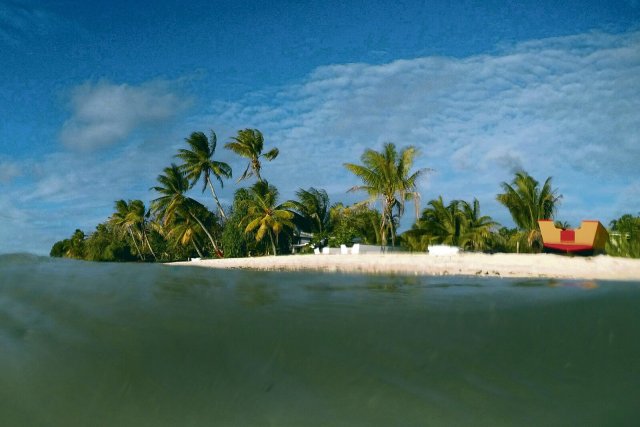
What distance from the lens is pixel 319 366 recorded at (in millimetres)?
2291

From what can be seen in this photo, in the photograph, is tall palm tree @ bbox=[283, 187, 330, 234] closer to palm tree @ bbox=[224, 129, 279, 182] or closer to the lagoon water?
palm tree @ bbox=[224, 129, 279, 182]

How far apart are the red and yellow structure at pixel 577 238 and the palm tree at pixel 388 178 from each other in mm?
6375

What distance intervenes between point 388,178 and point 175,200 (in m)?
18.0

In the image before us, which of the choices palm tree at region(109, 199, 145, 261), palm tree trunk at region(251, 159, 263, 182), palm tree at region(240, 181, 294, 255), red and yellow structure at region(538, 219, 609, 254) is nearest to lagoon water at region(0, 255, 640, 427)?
red and yellow structure at region(538, 219, 609, 254)

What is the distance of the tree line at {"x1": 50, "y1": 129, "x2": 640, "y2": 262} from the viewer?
2206 centimetres

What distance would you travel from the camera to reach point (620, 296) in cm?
532

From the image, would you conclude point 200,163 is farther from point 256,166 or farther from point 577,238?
point 577,238

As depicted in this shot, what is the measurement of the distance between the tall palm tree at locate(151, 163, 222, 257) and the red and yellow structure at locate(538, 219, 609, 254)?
73.0 ft

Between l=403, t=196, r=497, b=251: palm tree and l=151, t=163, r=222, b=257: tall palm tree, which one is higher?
l=151, t=163, r=222, b=257: tall palm tree

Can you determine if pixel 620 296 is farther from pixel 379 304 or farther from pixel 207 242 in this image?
pixel 207 242

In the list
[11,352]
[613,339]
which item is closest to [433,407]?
[613,339]

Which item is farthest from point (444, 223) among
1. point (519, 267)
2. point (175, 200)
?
point (175, 200)

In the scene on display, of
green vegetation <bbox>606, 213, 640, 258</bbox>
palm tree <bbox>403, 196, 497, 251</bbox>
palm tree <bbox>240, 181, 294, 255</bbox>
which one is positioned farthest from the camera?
palm tree <bbox>240, 181, 294, 255</bbox>

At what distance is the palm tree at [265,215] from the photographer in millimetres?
28031
